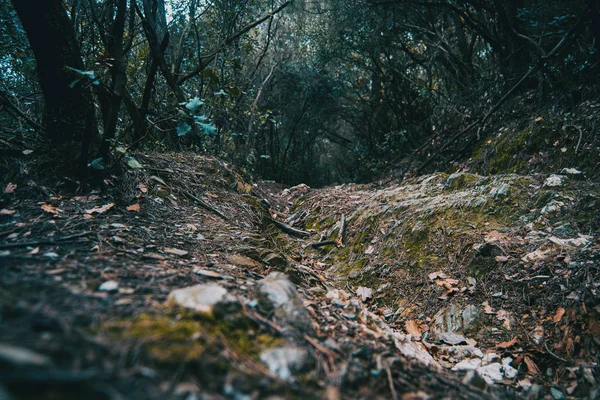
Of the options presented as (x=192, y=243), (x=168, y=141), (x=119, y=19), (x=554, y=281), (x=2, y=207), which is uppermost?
(x=119, y=19)

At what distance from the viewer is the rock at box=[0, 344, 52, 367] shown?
0.65m

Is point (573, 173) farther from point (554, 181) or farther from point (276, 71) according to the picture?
point (276, 71)

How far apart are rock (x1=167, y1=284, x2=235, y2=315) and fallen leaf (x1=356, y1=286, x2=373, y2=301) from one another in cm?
159

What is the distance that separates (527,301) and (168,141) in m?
4.49

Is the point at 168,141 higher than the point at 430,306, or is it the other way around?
the point at 168,141

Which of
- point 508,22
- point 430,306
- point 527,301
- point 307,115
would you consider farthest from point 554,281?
point 307,115

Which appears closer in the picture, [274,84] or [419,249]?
[419,249]

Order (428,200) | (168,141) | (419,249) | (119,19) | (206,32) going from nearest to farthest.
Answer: (119,19) → (419,249) → (428,200) → (168,141) → (206,32)

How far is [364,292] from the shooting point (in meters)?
2.66

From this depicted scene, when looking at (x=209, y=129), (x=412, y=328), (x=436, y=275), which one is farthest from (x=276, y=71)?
(x=412, y=328)

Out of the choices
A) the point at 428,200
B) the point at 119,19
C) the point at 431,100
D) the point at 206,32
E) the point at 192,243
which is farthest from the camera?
the point at 431,100

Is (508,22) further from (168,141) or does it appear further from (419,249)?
(168,141)

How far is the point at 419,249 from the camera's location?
282cm

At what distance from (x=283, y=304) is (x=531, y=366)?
1.35 meters
